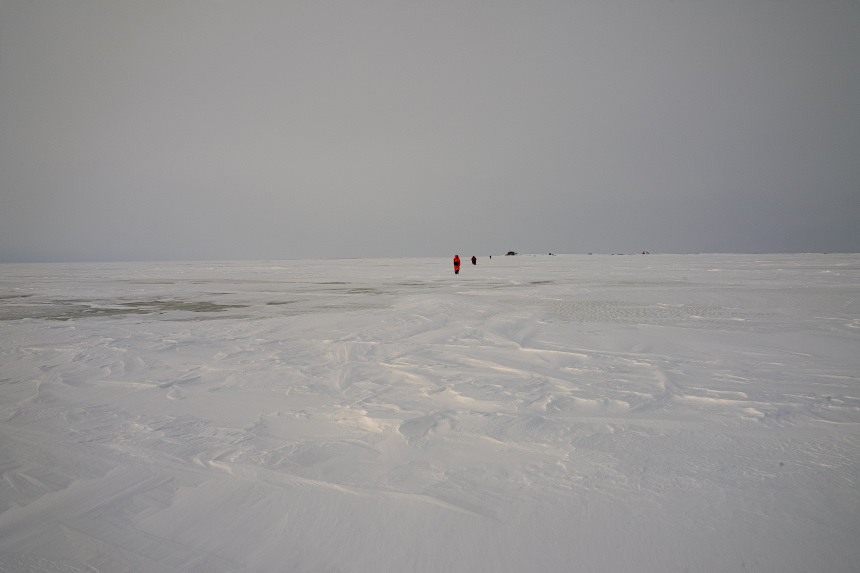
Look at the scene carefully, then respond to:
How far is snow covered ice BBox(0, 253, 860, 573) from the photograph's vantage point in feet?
5.99

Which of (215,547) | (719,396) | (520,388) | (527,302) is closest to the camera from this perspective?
(215,547)

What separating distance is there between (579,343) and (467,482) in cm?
380

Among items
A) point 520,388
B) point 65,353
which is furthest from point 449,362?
point 65,353

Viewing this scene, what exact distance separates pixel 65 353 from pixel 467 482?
Answer: 5.70 metres

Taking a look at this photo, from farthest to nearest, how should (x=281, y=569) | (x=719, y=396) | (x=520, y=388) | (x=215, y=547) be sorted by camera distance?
(x=520, y=388)
(x=719, y=396)
(x=215, y=547)
(x=281, y=569)

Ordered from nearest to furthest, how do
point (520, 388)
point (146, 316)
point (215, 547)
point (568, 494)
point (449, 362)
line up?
point (215, 547)
point (568, 494)
point (520, 388)
point (449, 362)
point (146, 316)

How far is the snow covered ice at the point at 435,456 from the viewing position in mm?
1826

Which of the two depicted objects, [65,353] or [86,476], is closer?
[86,476]

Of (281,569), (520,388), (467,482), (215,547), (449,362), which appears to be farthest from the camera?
(449,362)

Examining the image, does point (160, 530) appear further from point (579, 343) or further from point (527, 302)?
point (527, 302)

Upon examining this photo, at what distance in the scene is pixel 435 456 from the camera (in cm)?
261

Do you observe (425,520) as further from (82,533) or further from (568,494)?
(82,533)

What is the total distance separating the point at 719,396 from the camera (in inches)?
139

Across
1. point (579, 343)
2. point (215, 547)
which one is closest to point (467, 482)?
point (215, 547)
